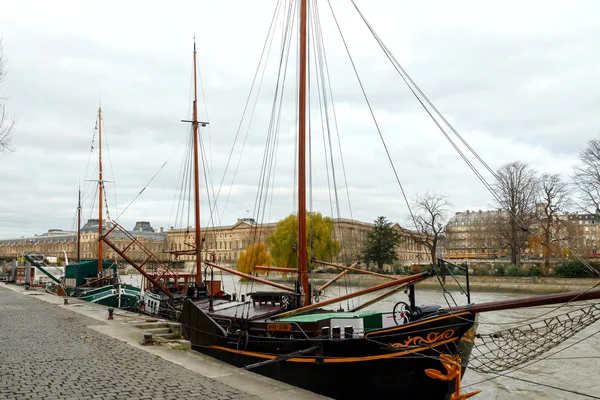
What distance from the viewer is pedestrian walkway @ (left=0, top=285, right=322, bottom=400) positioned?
9492 millimetres

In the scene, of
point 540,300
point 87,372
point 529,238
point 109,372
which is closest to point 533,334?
point 540,300

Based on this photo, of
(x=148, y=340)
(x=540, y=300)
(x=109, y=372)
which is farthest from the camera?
(x=148, y=340)

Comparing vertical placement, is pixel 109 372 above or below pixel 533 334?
below

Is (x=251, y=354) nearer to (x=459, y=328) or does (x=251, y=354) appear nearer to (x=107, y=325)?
(x=459, y=328)

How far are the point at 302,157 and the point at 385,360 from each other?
844 centimetres

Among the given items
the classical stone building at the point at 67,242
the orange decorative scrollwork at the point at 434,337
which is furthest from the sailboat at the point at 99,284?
the classical stone building at the point at 67,242

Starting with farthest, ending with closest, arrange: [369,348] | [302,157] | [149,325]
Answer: [149,325], [302,157], [369,348]

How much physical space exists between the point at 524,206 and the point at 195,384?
55219 mm

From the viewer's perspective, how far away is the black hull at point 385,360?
10578 mm

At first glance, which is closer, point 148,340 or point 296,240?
point 148,340

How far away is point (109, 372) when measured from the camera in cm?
1116

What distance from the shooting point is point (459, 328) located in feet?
34.6

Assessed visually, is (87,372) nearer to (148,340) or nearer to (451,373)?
(148,340)

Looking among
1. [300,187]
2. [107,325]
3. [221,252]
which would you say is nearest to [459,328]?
[300,187]
